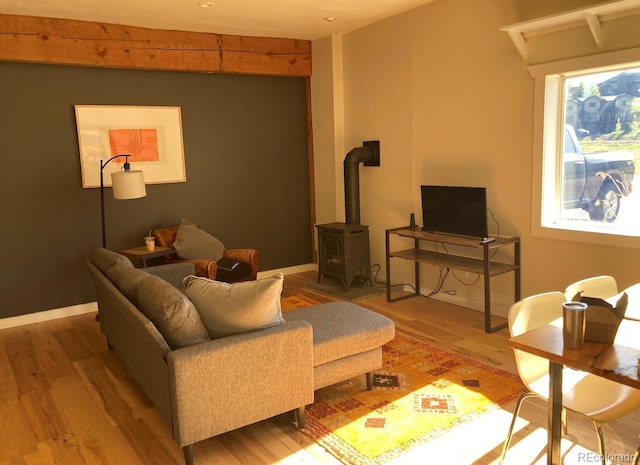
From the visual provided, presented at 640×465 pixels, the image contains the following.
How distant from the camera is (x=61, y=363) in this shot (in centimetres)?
400

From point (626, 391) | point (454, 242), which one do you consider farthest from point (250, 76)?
point (626, 391)

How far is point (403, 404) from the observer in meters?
3.13

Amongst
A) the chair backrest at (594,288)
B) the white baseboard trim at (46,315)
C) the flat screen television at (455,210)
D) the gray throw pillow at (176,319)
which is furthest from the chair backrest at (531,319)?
the white baseboard trim at (46,315)

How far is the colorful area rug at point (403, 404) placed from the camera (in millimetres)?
2750

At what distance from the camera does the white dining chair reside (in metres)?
2.04

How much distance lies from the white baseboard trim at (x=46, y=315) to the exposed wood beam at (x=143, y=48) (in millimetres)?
2350

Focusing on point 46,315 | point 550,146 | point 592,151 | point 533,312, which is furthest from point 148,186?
point 533,312

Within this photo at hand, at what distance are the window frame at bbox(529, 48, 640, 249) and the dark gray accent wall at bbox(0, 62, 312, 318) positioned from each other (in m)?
3.06

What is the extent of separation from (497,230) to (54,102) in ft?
14.0

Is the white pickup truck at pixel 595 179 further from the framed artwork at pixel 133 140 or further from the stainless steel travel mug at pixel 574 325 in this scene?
the framed artwork at pixel 133 140

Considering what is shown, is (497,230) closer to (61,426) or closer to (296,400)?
(296,400)

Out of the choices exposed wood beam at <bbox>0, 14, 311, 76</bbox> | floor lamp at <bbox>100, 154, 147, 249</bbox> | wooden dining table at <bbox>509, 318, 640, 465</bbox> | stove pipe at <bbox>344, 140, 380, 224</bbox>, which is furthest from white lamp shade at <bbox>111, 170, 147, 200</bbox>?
wooden dining table at <bbox>509, 318, 640, 465</bbox>

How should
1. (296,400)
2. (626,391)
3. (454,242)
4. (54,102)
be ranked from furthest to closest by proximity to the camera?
(54,102)
(454,242)
(296,400)
(626,391)

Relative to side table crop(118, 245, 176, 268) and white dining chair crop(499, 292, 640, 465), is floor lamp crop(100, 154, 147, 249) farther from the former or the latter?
white dining chair crop(499, 292, 640, 465)
